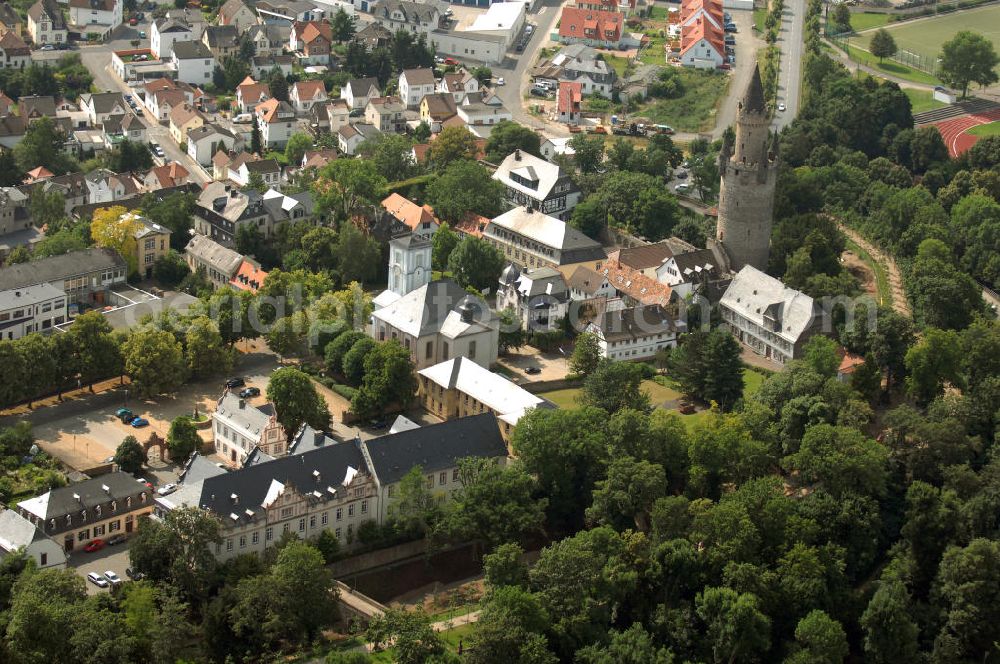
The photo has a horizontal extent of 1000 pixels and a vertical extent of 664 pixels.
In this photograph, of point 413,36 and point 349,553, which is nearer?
point 349,553

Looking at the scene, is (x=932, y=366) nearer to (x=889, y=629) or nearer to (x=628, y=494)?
(x=889, y=629)

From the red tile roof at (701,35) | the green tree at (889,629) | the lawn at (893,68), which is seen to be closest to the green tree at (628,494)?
the green tree at (889,629)

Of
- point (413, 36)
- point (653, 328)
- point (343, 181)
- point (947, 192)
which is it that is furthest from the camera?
point (413, 36)

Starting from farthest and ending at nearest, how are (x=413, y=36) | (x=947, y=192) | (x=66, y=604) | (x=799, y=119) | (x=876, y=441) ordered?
(x=413, y=36) < (x=799, y=119) < (x=947, y=192) < (x=876, y=441) < (x=66, y=604)

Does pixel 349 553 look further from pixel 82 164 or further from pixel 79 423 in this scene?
pixel 82 164

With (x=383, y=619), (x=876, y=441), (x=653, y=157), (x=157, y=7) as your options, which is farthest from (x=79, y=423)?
(x=157, y=7)

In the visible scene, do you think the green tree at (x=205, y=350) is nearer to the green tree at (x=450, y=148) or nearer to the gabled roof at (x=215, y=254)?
the gabled roof at (x=215, y=254)

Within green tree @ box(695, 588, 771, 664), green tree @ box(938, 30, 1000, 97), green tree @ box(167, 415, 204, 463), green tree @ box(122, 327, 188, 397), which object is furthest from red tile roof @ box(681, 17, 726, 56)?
green tree @ box(695, 588, 771, 664)

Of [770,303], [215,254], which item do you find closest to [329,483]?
[215,254]
